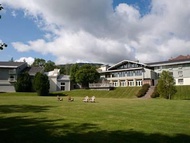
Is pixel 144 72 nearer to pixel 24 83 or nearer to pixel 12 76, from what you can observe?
pixel 24 83

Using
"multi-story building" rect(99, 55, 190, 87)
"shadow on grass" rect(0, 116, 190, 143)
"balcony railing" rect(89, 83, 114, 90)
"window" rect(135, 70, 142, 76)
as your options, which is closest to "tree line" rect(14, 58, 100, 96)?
"balcony railing" rect(89, 83, 114, 90)

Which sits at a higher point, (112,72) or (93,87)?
(112,72)

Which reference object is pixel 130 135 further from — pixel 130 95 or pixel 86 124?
pixel 130 95

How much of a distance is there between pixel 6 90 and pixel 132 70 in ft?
132

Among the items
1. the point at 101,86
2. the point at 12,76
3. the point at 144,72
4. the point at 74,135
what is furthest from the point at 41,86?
the point at 74,135

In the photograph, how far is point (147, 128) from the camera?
441 inches

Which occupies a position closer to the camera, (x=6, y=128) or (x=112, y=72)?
(x=6, y=128)

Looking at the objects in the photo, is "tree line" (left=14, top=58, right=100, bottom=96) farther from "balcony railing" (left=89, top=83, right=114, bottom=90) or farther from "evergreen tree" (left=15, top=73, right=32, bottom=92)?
"balcony railing" (left=89, top=83, right=114, bottom=90)

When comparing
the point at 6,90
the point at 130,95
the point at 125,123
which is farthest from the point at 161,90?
the point at 6,90

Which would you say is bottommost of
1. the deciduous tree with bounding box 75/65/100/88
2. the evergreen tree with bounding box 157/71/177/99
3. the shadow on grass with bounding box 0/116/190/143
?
the shadow on grass with bounding box 0/116/190/143

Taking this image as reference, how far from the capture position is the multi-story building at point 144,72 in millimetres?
66188

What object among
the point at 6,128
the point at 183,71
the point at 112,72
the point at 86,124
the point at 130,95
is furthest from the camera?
the point at 112,72

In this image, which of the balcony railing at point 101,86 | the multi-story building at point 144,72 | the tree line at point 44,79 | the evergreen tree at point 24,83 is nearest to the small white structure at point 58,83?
the tree line at point 44,79

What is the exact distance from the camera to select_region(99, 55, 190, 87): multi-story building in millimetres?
66188
